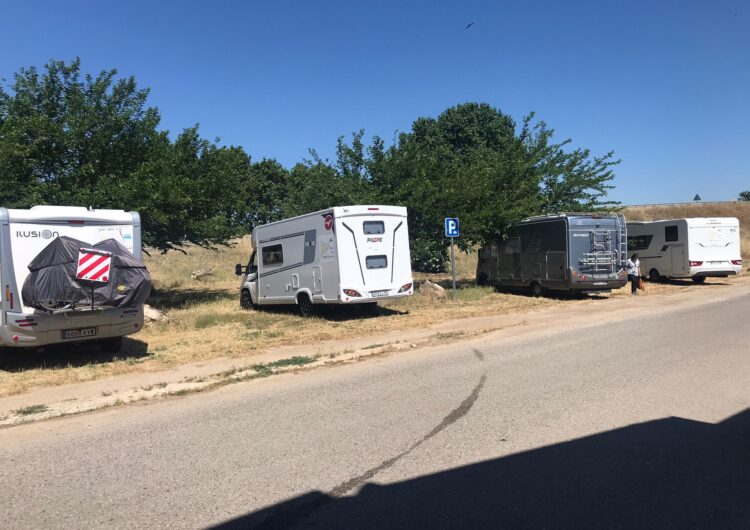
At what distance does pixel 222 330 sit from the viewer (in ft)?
45.1

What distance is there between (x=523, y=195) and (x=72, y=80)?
17164 millimetres

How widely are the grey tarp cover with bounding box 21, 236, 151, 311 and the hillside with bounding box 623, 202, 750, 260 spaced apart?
6665cm

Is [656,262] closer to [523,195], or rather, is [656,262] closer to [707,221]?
[707,221]

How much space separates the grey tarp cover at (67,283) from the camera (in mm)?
8828

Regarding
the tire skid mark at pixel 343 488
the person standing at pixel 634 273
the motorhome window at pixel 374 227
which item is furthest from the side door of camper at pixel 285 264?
the person standing at pixel 634 273

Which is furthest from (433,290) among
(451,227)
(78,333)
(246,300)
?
(78,333)

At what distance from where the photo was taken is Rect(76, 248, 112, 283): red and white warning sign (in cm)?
889

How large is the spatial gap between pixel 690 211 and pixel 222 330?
71.8 m

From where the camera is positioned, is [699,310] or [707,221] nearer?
[699,310]

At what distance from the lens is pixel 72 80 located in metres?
18.1

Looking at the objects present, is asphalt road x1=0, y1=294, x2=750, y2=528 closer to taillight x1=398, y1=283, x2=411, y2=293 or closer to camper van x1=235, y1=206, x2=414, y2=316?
camper van x1=235, y1=206, x2=414, y2=316

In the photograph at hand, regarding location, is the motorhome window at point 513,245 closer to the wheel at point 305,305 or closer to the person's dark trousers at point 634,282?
the person's dark trousers at point 634,282

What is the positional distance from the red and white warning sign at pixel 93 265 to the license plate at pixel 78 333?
107cm

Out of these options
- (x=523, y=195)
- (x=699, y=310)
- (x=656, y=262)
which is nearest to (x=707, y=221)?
(x=656, y=262)
